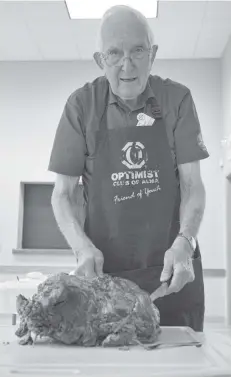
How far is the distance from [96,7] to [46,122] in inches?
58.5

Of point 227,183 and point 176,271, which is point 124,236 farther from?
point 227,183

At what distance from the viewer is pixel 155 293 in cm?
143

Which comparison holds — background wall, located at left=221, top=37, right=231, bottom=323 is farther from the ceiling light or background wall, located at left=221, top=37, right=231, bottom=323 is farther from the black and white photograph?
the black and white photograph

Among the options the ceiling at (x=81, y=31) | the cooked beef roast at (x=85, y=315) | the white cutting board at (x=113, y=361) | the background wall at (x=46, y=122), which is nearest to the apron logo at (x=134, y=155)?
the cooked beef roast at (x=85, y=315)

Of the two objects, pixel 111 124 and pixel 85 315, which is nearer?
pixel 85 315

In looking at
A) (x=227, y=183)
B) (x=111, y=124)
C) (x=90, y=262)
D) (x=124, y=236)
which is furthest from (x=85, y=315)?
(x=227, y=183)

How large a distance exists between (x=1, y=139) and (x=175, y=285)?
404 centimetres

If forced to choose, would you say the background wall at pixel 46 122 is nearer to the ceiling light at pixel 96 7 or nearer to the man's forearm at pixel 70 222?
the ceiling light at pixel 96 7

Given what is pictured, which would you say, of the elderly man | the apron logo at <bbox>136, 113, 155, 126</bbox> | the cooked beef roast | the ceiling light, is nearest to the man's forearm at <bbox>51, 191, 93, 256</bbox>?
A: the elderly man

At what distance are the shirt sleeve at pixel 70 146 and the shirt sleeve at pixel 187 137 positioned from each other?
0.32m

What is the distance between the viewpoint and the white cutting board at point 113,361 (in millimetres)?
827

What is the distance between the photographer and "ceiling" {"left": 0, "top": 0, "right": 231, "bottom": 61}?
418 centimetres

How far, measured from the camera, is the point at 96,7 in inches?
158

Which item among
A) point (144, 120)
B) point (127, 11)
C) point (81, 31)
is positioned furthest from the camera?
point (81, 31)
